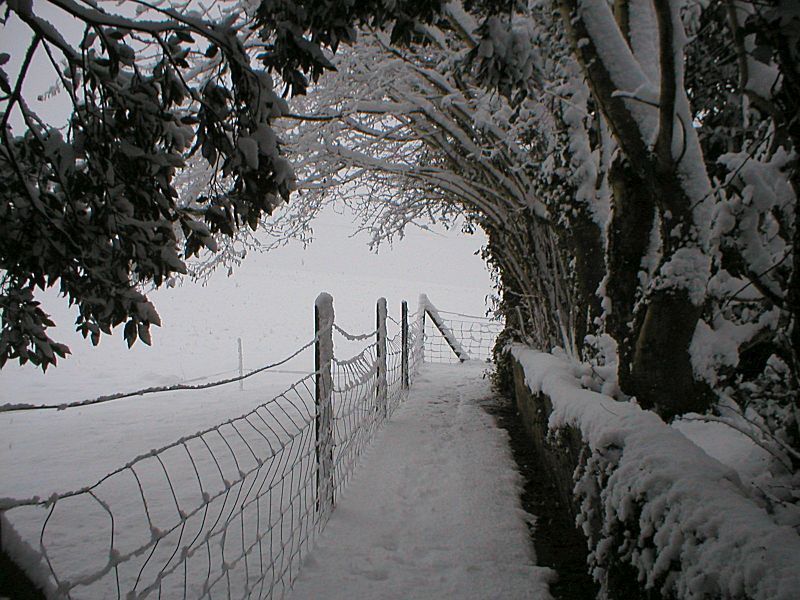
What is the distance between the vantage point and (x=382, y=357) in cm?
586

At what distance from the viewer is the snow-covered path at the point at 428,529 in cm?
264

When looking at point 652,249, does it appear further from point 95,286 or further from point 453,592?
point 95,286

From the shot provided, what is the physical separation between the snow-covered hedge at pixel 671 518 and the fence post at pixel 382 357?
134 inches

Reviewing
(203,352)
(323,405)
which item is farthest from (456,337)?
(323,405)

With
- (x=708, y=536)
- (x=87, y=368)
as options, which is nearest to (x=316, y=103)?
(x=708, y=536)

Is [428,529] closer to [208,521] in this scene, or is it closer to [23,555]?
[208,521]

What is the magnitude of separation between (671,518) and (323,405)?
2437 millimetres

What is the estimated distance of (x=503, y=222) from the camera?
6.17m

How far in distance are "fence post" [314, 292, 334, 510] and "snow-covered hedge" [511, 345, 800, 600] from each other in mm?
1662

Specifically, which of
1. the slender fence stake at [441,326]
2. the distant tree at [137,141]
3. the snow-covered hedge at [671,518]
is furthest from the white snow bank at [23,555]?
the slender fence stake at [441,326]

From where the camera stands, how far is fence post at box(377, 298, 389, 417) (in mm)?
5789

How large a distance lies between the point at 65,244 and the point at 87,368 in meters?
16.6

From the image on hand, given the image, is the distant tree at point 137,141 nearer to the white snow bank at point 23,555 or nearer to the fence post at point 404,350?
the white snow bank at point 23,555

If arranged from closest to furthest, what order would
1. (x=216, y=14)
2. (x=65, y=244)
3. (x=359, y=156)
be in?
(x=65, y=244)
(x=216, y=14)
(x=359, y=156)
